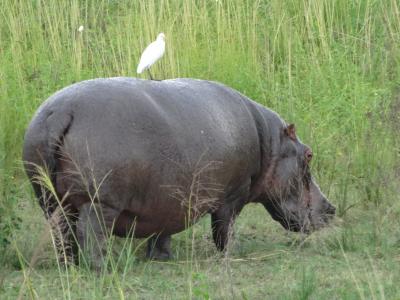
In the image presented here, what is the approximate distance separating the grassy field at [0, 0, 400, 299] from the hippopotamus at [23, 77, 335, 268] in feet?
0.62

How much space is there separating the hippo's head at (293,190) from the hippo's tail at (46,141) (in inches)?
56.5

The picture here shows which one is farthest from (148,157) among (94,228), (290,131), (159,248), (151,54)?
(151,54)

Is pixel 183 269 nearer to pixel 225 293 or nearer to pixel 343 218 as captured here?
pixel 225 293

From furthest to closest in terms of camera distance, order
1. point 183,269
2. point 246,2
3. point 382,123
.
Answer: point 246,2, point 382,123, point 183,269

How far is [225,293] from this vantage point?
4000 millimetres

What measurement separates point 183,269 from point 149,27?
394 cm

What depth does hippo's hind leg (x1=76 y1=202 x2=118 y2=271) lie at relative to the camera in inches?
180

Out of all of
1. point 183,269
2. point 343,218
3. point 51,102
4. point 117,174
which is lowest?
point 343,218

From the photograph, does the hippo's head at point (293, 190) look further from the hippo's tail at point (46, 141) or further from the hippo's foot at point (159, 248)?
the hippo's tail at point (46, 141)

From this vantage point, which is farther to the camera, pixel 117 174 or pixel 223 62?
pixel 223 62

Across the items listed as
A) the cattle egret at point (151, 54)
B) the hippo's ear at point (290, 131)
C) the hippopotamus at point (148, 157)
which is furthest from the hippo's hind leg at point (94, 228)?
the cattle egret at point (151, 54)

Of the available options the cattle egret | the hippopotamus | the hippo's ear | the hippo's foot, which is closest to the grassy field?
the hippo's foot

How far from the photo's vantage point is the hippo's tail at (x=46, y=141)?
4.53 m

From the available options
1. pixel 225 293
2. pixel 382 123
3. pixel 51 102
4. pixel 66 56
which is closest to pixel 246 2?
pixel 66 56
